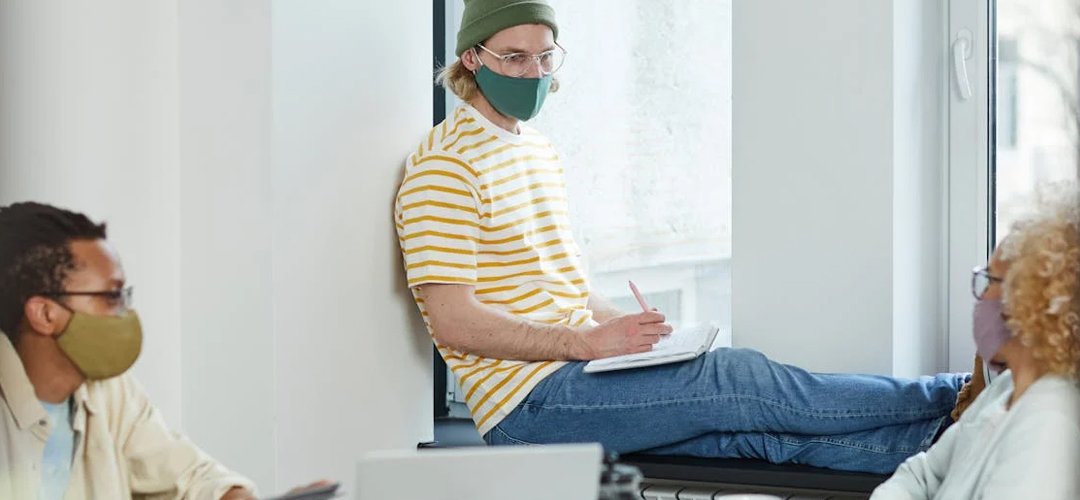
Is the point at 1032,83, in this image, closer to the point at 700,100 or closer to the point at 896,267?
the point at 896,267

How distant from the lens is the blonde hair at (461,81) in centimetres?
251

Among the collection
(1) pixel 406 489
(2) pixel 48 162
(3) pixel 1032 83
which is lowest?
(1) pixel 406 489

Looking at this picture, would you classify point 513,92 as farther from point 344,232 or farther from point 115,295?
point 115,295

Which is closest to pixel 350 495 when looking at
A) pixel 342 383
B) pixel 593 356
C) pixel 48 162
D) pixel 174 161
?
pixel 342 383

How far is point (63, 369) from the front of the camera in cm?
152

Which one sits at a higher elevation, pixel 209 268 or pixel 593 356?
pixel 209 268

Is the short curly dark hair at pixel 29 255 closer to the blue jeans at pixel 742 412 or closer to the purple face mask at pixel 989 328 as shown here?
the blue jeans at pixel 742 412

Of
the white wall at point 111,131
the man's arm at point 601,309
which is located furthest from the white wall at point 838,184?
the white wall at point 111,131

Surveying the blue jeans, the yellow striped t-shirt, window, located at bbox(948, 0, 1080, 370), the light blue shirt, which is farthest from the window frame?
the light blue shirt

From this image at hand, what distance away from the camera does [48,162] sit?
5.19ft

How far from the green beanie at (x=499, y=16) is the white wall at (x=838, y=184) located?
41cm

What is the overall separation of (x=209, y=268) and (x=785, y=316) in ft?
3.66

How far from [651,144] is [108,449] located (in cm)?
151

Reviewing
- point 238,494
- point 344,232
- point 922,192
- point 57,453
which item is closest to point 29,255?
point 57,453
